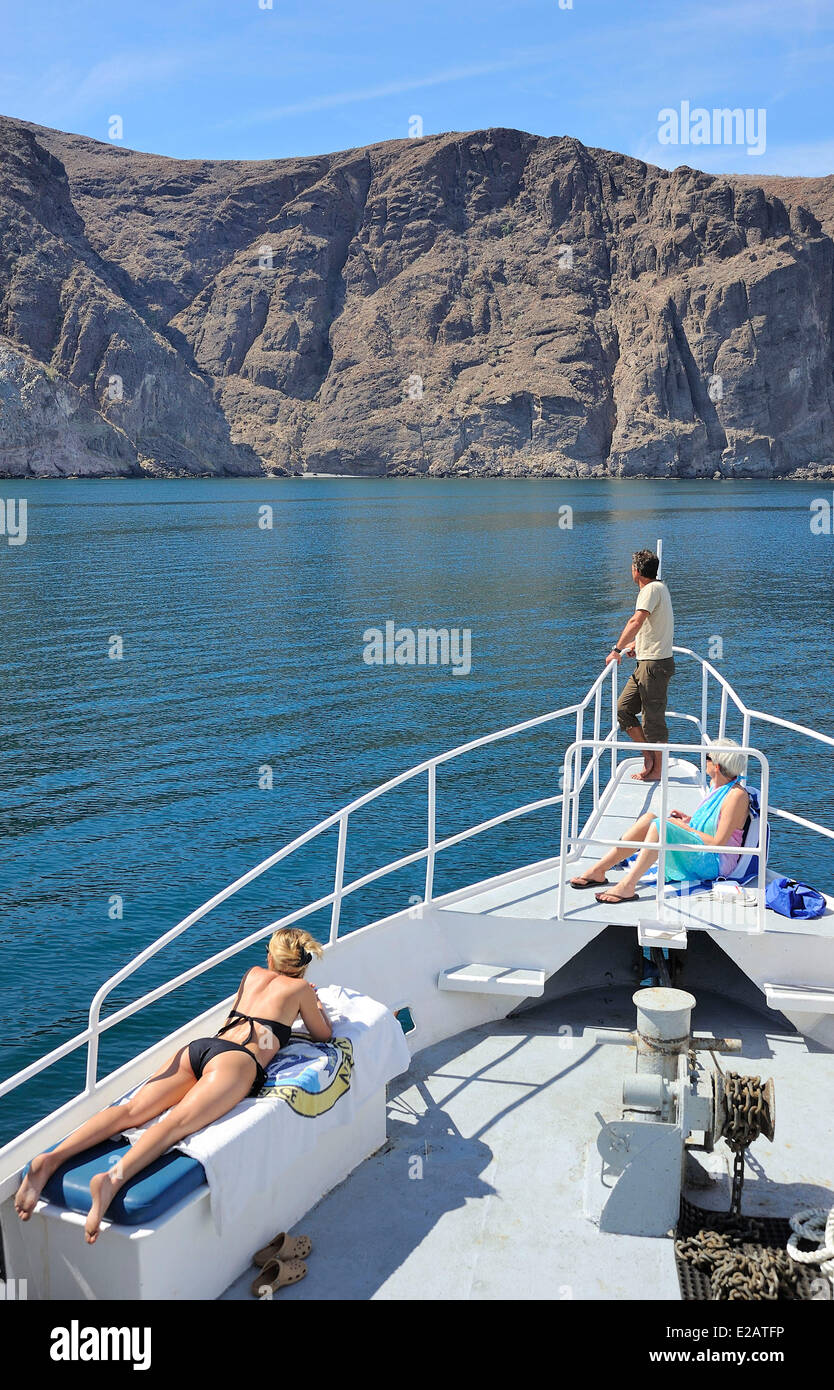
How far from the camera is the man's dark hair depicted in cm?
1139

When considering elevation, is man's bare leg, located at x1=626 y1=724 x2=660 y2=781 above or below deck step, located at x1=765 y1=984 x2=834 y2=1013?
above

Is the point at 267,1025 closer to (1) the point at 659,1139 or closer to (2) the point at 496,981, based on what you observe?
(1) the point at 659,1139

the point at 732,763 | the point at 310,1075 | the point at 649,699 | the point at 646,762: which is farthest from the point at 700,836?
the point at 310,1075

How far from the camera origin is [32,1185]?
498 cm

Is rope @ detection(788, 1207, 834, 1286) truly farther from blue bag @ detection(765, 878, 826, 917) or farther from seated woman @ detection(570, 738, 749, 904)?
seated woman @ detection(570, 738, 749, 904)

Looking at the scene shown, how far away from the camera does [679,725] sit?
92.7 ft

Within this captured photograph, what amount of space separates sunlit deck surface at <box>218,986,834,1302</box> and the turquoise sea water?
5.60 m

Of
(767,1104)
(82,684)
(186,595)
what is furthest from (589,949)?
(186,595)

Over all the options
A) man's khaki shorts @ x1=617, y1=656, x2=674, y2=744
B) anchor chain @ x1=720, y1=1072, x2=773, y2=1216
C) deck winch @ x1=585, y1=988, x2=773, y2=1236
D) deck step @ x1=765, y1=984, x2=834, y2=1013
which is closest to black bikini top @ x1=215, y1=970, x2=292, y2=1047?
deck winch @ x1=585, y1=988, x2=773, y2=1236

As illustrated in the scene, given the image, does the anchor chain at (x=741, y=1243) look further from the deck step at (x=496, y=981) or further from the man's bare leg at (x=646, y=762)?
the man's bare leg at (x=646, y=762)

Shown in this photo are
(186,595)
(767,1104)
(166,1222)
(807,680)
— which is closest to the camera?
(166,1222)

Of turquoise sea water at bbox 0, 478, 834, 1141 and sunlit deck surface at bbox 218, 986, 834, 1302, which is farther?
turquoise sea water at bbox 0, 478, 834, 1141
